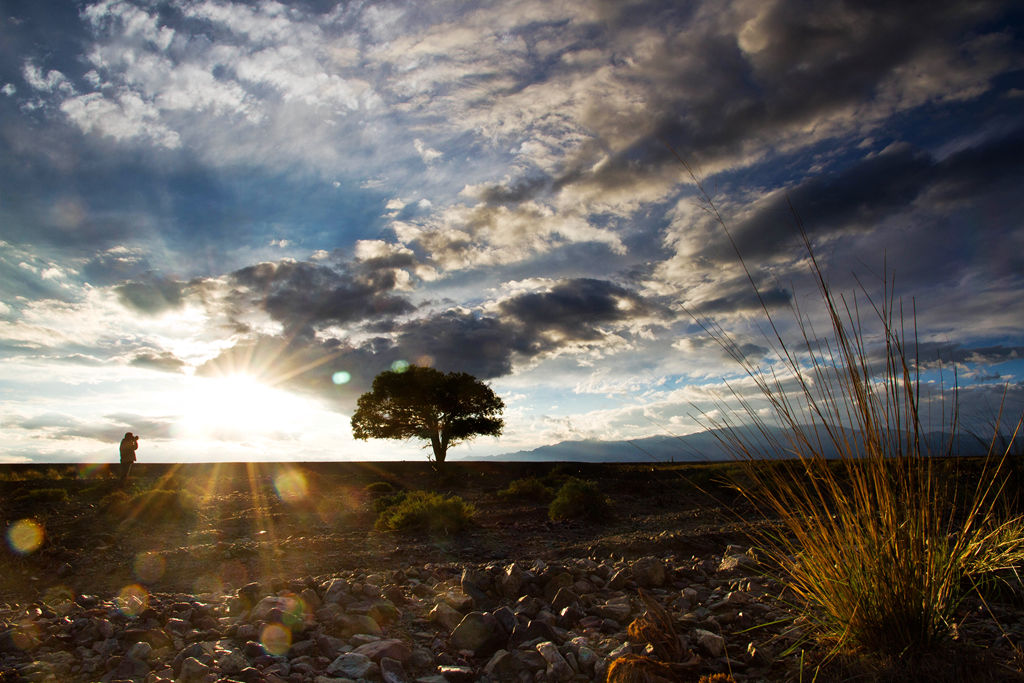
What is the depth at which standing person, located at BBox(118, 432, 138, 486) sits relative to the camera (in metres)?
17.1

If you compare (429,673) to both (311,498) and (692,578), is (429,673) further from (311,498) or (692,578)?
(311,498)

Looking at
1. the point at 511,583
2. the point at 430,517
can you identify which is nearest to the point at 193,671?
the point at 511,583

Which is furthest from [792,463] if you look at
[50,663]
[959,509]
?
[959,509]

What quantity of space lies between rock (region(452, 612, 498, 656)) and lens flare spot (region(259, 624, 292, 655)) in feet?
4.21

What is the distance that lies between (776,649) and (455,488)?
720 inches

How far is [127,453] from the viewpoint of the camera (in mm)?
17500

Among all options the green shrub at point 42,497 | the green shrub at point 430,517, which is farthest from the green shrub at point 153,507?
the green shrub at point 430,517

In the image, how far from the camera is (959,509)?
954cm

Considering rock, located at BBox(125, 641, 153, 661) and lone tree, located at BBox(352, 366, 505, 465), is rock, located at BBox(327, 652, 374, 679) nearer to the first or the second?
rock, located at BBox(125, 641, 153, 661)

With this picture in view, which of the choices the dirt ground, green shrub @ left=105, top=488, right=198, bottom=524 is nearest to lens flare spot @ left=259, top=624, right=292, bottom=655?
the dirt ground

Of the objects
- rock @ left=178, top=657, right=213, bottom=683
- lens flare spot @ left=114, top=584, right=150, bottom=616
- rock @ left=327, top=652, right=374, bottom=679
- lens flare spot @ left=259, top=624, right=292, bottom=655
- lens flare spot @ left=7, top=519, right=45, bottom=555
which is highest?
lens flare spot @ left=7, top=519, right=45, bottom=555

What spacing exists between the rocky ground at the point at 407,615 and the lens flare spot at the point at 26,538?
5 cm

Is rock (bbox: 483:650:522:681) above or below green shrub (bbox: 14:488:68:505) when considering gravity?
below

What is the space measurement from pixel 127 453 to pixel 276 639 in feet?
55.7
